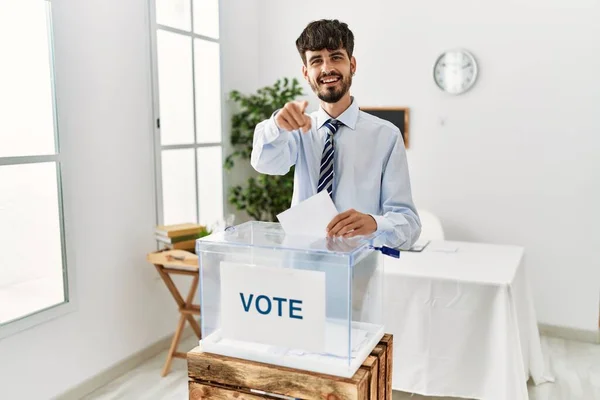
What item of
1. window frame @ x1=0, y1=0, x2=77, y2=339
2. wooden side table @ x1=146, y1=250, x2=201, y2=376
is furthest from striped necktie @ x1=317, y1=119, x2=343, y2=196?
wooden side table @ x1=146, y1=250, x2=201, y2=376

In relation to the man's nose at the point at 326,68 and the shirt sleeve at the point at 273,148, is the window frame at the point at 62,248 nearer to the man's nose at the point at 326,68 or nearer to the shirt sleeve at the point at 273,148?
the shirt sleeve at the point at 273,148

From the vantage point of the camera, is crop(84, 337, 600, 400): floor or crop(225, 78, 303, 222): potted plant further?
crop(225, 78, 303, 222): potted plant

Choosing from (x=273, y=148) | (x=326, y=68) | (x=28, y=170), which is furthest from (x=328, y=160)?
(x=28, y=170)

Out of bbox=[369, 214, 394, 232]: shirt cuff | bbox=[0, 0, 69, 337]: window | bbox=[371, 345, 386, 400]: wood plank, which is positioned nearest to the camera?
bbox=[371, 345, 386, 400]: wood plank

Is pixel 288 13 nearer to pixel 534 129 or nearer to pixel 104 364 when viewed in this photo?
pixel 534 129

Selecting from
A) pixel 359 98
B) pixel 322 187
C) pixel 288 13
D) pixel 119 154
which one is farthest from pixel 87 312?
pixel 288 13

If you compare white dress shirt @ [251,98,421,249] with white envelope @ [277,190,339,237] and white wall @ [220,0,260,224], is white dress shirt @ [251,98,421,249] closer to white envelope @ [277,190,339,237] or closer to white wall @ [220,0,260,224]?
white envelope @ [277,190,339,237]

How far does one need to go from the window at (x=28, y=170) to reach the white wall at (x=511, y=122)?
7.80 ft

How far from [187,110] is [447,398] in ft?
7.84

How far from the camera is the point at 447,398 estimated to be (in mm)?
3162

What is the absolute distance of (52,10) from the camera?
9.18 ft

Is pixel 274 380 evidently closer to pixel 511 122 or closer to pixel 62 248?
pixel 62 248

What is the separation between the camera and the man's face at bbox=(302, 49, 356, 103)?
1.55m

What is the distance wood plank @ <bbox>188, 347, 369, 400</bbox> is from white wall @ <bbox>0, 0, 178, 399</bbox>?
174 centimetres
